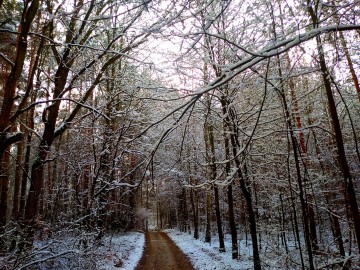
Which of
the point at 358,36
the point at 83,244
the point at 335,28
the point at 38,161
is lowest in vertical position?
the point at 83,244

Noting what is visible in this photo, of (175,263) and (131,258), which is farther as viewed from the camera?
(131,258)

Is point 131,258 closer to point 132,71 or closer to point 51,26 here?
point 132,71

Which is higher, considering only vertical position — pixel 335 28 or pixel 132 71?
pixel 132 71

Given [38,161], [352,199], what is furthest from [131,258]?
[352,199]

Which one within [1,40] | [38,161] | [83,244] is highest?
[1,40]

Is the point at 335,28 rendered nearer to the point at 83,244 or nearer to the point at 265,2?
the point at 265,2

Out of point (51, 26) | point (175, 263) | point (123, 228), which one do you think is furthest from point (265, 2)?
point (123, 228)

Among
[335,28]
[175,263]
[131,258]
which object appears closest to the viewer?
[335,28]

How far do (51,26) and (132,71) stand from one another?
11.7ft

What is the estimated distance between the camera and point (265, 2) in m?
3.73

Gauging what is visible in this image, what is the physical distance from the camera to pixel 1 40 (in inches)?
400

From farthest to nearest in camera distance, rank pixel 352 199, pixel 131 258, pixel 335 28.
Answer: pixel 131 258 < pixel 352 199 < pixel 335 28

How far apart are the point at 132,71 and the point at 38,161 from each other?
5.03 meters

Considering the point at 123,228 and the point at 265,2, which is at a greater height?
the point at 265,2
